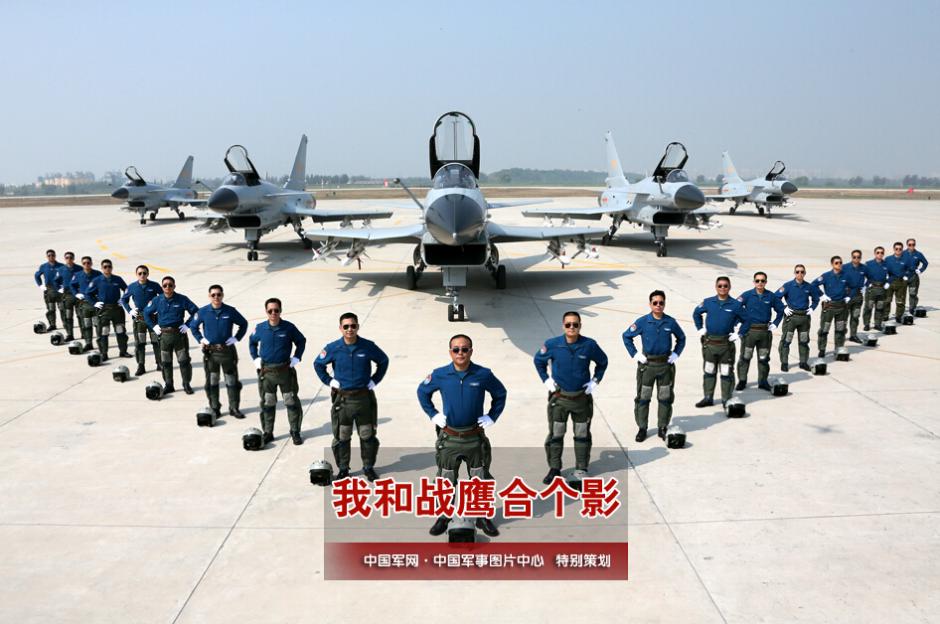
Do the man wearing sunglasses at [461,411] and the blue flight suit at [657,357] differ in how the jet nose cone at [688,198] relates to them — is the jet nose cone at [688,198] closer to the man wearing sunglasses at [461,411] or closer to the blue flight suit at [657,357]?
the blue flight suit at [657,357]

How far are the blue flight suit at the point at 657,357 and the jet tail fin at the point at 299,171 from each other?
81.3 ft

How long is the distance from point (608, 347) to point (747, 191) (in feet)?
119

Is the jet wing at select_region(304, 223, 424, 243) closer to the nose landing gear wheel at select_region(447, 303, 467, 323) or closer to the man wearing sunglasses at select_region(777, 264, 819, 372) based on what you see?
the nose landing gear wheel at select_region(447, 303, 467, 323)

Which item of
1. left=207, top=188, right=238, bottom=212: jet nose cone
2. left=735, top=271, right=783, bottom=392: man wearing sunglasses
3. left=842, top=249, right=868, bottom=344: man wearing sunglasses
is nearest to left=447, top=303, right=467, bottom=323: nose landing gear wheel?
left=735, top=271, right=783, bottom=392: man wearing sunglasses

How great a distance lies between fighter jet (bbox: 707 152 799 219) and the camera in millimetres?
40469

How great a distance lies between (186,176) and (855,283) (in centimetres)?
4410

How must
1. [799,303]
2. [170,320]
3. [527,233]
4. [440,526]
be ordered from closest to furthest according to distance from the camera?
[440,526], [170,320], [799,303], [527,233]

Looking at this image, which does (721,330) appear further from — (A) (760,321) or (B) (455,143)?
(B) (455,143)

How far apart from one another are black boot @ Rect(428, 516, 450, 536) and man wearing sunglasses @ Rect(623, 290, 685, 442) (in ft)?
9.42

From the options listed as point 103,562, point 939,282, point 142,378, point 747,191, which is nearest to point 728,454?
point 103,562

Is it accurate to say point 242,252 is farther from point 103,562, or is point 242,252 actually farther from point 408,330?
point 103,562

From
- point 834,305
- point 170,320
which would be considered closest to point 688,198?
point 834,305

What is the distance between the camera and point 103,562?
4988 millimetres

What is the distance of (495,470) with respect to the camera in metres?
6.53
